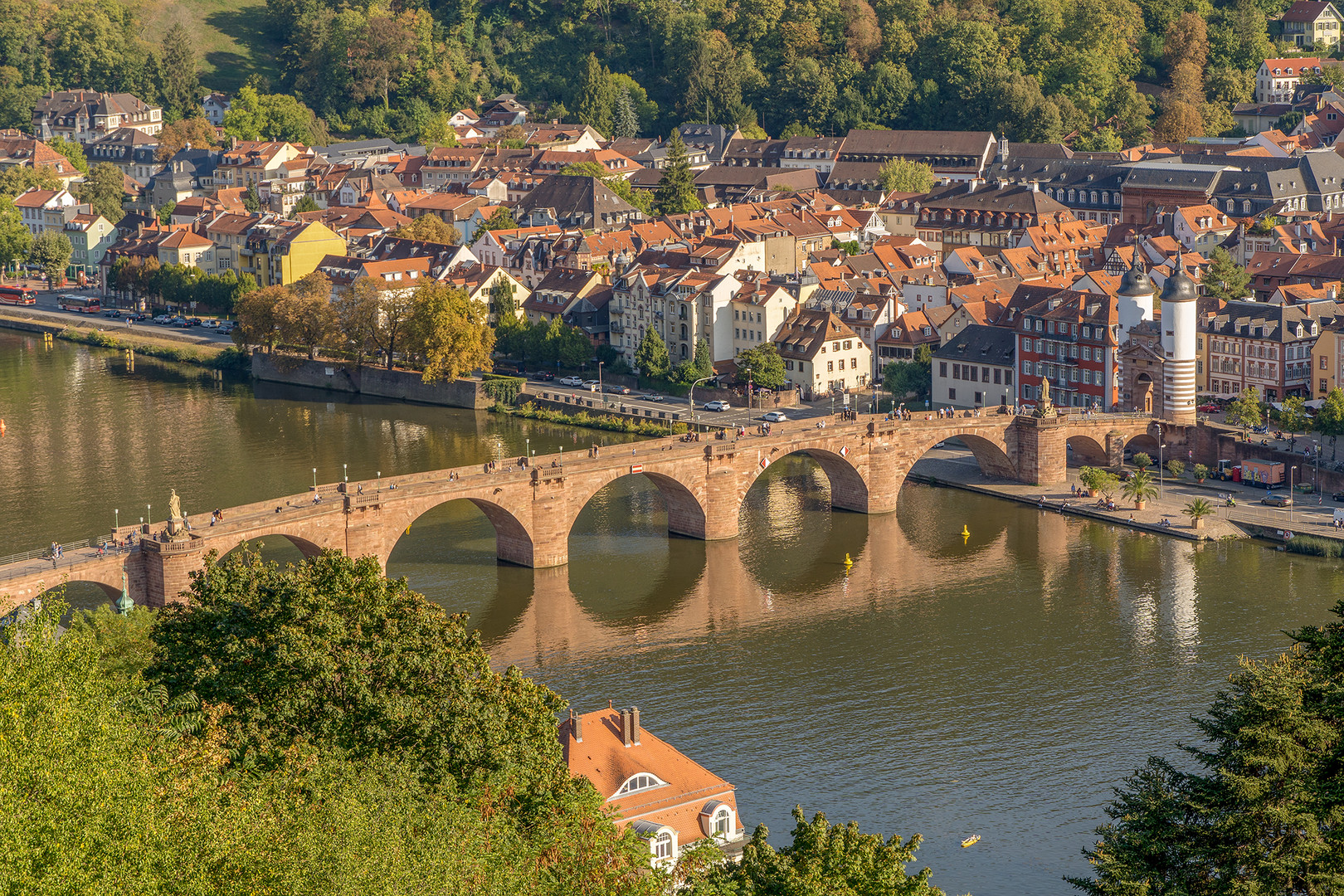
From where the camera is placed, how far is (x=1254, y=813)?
3375cm

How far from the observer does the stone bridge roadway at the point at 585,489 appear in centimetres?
6147

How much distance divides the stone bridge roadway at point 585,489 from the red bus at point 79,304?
67.8m

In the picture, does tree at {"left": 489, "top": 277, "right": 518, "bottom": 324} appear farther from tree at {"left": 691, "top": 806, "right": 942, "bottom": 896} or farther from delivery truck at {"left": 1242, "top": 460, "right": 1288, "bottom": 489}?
tree at {"left": 691, "top": 806, "right": 942, "bottom": 896}

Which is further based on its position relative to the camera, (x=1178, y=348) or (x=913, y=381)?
(x=913, y=381)

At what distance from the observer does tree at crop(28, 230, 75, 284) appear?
141875 mm

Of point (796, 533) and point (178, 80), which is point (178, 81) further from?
point (796, 533)

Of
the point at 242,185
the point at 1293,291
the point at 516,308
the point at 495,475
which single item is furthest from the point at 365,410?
the point at 242,185

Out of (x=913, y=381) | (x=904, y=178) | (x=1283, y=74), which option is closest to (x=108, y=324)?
(x=904, y=178)

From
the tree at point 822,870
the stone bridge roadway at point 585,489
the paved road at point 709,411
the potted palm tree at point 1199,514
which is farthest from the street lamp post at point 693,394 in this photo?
the tree at point 822,870

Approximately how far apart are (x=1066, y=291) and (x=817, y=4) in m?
89.2

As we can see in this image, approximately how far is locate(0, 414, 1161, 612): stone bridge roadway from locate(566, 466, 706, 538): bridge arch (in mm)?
62

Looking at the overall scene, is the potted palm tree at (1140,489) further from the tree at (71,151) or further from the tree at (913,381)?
the tree at (71,151)

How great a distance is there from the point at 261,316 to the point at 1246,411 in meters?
53.9

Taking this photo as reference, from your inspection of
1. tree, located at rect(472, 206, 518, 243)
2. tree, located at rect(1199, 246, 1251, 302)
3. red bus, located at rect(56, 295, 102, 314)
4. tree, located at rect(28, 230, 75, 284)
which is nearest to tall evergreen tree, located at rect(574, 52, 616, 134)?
tree, located at rect(472, 206, 518, 243)
